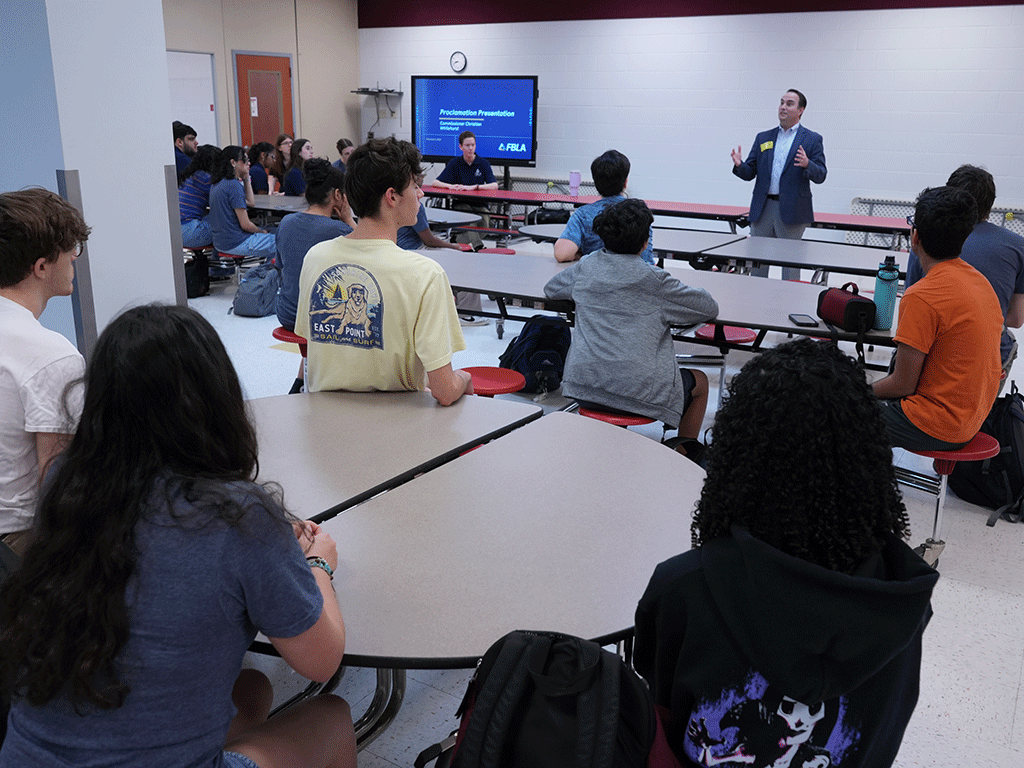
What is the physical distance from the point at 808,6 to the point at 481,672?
8975mm

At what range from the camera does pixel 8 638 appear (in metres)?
1.00

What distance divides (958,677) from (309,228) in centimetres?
303

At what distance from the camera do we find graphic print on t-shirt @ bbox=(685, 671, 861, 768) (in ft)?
3.34

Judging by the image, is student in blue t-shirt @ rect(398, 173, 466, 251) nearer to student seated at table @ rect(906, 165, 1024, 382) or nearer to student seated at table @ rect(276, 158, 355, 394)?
student seated at table @ rect(276, 158, 355, 394)

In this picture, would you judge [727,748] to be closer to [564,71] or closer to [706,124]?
[706,124]

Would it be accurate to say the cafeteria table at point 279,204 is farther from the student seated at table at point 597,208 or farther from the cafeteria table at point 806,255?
the cafeteria table at point 806,255

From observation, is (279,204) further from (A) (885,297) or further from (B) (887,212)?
(B) (887,212)

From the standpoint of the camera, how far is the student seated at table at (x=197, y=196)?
629 cm

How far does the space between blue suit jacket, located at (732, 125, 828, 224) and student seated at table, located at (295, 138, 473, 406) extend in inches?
183

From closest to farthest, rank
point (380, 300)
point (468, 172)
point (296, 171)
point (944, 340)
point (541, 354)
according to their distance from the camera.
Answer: point (380, 300)
point (944, 340)
point (541, 354)
point (296, 171)
point (468, 172)

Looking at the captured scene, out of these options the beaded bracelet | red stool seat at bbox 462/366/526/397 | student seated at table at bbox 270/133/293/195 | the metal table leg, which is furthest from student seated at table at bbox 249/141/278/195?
the beaded bracelet

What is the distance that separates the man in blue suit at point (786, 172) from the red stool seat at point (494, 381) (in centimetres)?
350

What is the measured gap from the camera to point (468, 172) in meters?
8.79

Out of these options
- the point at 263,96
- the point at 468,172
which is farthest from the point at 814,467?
the point at 263,96
